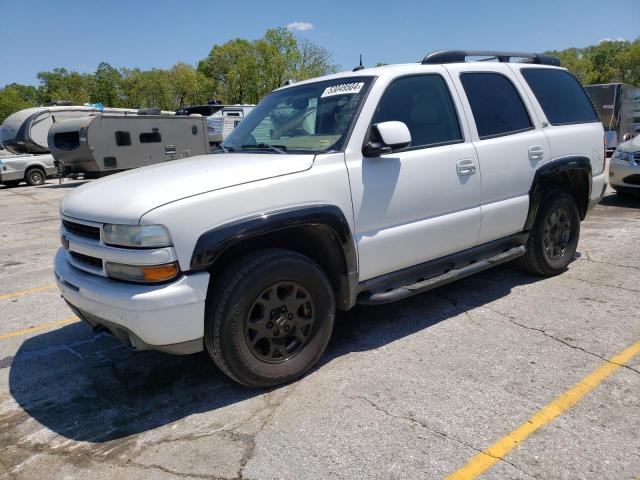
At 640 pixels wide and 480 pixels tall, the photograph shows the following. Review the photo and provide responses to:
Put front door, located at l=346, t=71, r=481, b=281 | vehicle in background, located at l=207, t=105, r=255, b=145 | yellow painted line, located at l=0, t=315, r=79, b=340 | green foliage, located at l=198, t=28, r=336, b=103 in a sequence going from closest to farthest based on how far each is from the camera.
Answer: front door, located at l=346, t=71, r=481, b=281 → yellow painted line, located at l=0, t=315, r=79, b=340 → vehicle in background, located at l=207, t=105, r=255, b=145 → green foliage, located at l=198, t=28, r=336, b=103

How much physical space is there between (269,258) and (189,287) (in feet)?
1.63

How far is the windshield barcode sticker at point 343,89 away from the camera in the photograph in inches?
140

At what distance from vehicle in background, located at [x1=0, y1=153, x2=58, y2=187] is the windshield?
16966 millimetres

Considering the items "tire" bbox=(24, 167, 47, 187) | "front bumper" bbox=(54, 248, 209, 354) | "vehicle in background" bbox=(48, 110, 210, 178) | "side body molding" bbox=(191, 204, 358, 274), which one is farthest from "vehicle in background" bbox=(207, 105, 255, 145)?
"front bumper" bbox=(54, 248, 209, 354)

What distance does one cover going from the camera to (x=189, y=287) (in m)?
2.68

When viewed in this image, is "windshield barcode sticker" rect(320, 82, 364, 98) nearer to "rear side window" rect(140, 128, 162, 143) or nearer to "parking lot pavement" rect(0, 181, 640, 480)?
"parking lot pavement" rect(0, 181, 640, 480)

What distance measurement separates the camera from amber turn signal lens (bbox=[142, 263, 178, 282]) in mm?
2641

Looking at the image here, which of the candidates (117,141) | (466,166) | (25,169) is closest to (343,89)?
(466,166)

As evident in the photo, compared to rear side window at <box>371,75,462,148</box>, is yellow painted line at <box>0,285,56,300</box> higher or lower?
lower

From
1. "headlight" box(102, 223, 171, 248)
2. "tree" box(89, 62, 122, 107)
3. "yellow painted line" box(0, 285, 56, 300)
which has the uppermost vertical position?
"tree" box(89, 62, 122, 107)

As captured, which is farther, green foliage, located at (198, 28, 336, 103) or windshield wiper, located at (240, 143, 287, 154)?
green foliage, located at (198, 28, 336, 103)

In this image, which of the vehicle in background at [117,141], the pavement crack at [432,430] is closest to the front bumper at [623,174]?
the pavement crack at [432,430]

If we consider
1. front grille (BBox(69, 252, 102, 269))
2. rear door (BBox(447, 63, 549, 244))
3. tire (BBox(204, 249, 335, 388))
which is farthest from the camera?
rear door (BBox(447, 63, 549, 244))

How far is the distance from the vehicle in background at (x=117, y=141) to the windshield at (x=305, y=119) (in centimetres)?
1222
